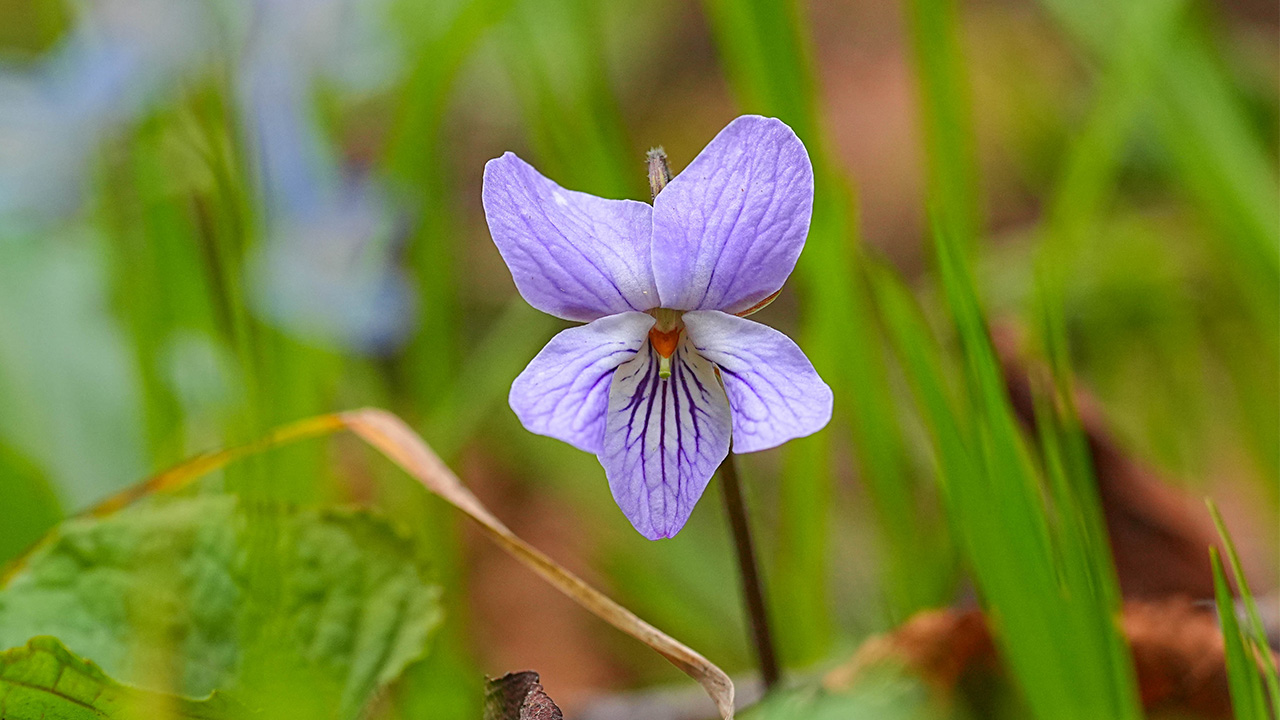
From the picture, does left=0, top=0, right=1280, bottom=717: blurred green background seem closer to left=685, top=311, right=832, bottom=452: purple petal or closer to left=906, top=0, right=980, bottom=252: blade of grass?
left=906, top=0, right=980, bottom=252: blade of grass

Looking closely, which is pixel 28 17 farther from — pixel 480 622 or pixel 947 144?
pixel 947 144

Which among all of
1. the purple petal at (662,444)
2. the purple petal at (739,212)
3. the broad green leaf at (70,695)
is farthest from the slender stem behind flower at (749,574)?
the broad green leaf at (70,695)

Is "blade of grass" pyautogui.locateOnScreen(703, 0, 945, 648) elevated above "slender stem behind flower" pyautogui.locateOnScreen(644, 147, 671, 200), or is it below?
below

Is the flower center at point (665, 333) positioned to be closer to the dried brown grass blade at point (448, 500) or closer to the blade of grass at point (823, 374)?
the dried brown grass blade at point (448, 500)

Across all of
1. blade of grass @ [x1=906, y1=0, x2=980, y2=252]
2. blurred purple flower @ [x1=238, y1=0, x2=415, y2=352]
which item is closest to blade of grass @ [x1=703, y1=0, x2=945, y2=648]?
blade of grass @ [x1=906, y1=0, x2=980, y2=252]

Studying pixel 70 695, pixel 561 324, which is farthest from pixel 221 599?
pixel 561 324

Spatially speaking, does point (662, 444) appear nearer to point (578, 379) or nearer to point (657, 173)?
point (578, 379)
